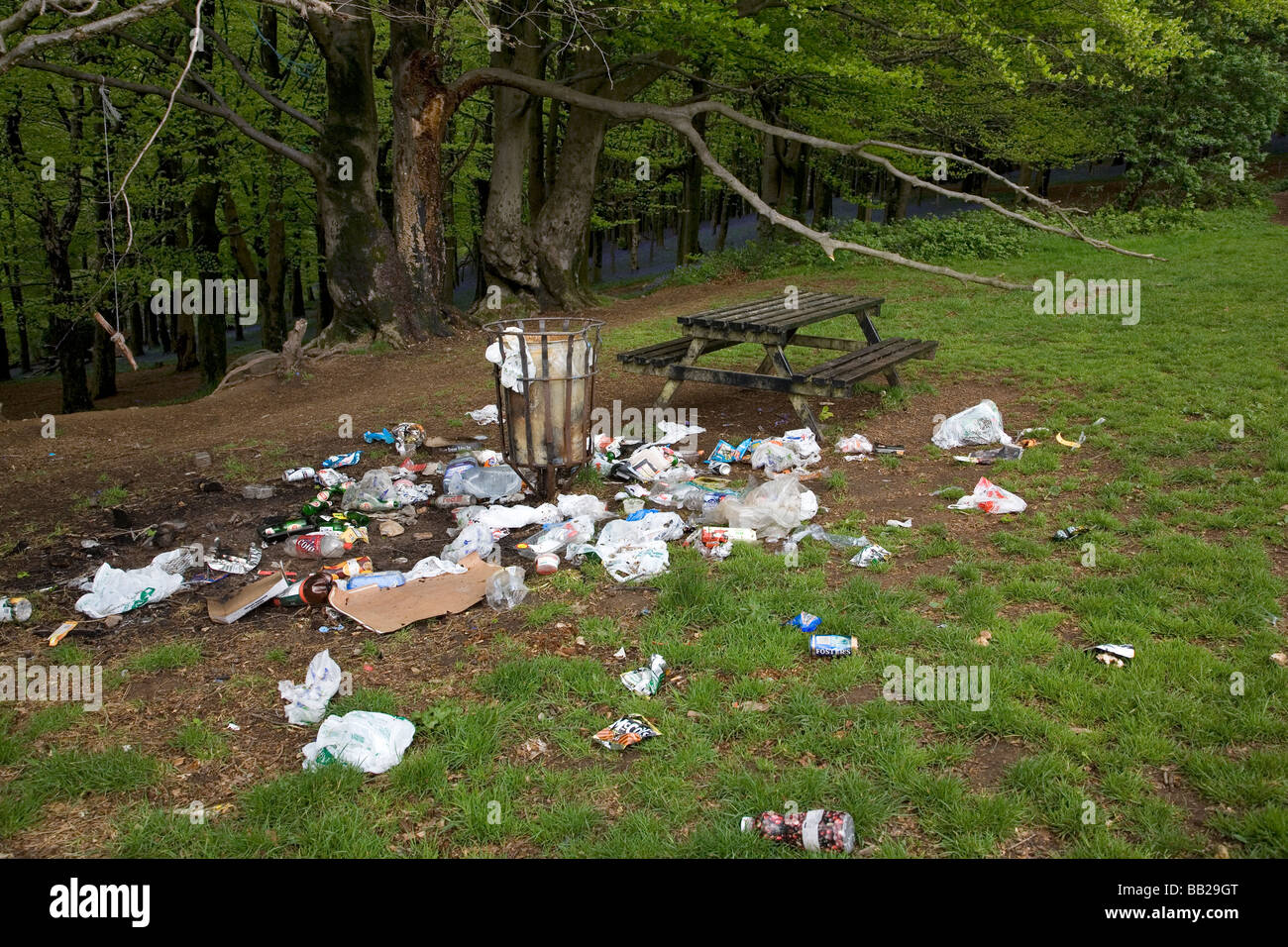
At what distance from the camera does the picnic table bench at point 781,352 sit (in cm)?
691

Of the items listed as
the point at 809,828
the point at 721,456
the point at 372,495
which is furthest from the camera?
the point at 721,456

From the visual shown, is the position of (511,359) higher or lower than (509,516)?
higher

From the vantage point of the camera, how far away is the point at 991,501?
5.53m

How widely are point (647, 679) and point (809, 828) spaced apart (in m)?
1.09

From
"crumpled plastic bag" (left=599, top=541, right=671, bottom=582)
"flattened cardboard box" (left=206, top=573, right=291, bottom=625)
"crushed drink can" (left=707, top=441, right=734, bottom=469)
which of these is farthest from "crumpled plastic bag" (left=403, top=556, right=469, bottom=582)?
"crushed drink can" (left=707, top=441, right=734, bottom=469)

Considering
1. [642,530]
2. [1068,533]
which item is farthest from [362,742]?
[1068,533]

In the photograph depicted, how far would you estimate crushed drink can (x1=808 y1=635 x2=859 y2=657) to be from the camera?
3.88 meters

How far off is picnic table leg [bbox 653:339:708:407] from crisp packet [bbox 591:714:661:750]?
14.6 ft

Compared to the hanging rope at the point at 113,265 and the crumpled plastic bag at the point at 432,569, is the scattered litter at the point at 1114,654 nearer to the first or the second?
the crumpled plastic bag at the point at 432,569

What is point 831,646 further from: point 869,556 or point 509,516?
point 509,516

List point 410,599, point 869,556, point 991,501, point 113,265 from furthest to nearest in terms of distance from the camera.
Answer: point 113,265 → point 991,501 → point 869,556 → point 410,599

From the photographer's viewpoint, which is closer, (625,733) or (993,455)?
(625,733)

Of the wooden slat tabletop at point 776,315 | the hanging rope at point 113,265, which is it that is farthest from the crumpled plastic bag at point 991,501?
the hanging rope at point 113,265

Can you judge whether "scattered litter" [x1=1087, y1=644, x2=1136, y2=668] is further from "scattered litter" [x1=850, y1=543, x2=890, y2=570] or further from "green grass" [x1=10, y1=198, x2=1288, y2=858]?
"scattered litter" [x1=850, y1=543, x2=890, y2=570]
